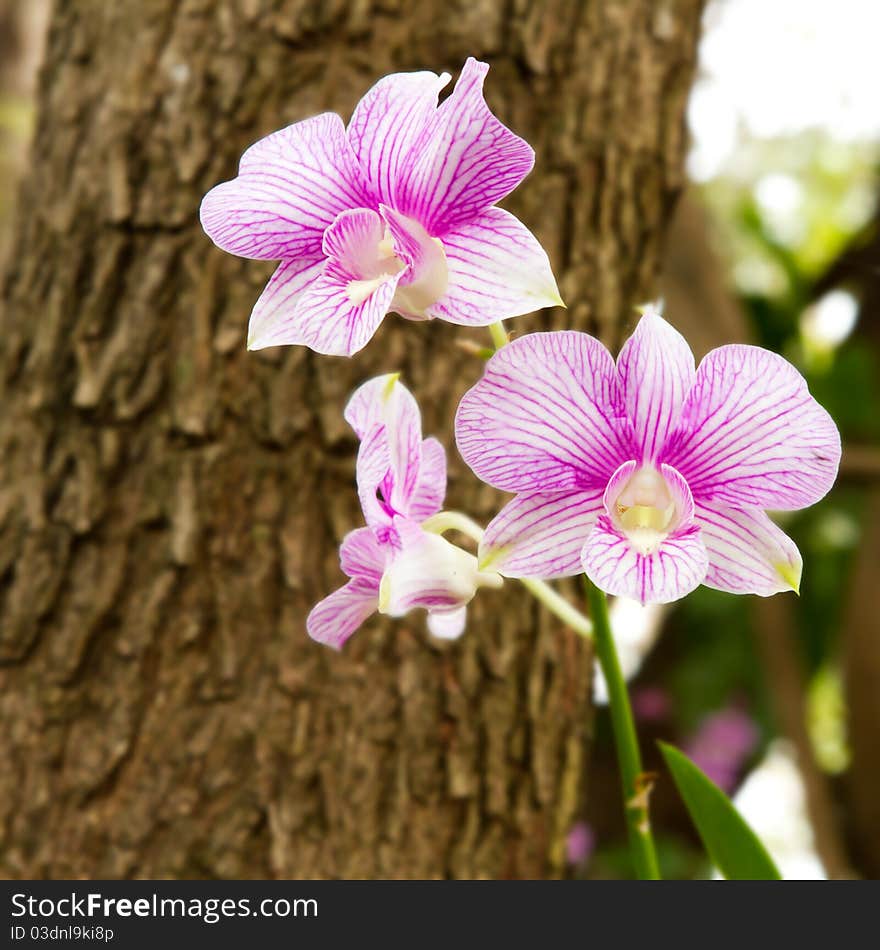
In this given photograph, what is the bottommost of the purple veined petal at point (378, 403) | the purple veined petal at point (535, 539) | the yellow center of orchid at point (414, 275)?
the purple veined petal at point (535, 539)

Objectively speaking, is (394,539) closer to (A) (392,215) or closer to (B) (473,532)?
(B) (473,532)

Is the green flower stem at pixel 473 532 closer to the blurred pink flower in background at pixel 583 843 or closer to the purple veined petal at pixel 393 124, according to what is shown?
the purple veined petal at pixel 393 124


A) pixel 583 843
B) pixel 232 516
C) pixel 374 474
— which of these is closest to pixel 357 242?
pixel 374 474

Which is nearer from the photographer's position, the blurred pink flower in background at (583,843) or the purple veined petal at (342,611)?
the purple veined petal at (342,611)

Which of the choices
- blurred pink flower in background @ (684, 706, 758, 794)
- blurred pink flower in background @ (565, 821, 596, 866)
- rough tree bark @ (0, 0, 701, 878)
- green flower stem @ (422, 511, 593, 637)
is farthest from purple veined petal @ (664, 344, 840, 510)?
blurred pink flower in background @ (684, 706, 758, 794)

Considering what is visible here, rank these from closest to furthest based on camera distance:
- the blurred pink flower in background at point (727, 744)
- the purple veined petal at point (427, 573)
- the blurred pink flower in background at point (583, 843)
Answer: the purple veined petal at point (427, 573) → the blurred pink flower in background at point (583, 843) → the blurred pink flower in background at point (727, 744)

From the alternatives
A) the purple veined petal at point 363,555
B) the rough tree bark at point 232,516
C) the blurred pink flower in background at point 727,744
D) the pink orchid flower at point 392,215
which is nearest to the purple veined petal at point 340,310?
the pink orchid flower at point 392,215

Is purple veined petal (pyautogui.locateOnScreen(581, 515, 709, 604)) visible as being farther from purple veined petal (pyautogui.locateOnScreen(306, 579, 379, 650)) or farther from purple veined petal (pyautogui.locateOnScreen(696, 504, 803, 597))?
purple veined petal (pyautogui.locateOnScreen(306, 579, 379, 650))

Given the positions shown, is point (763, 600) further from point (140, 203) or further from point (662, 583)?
point (662, 583)
